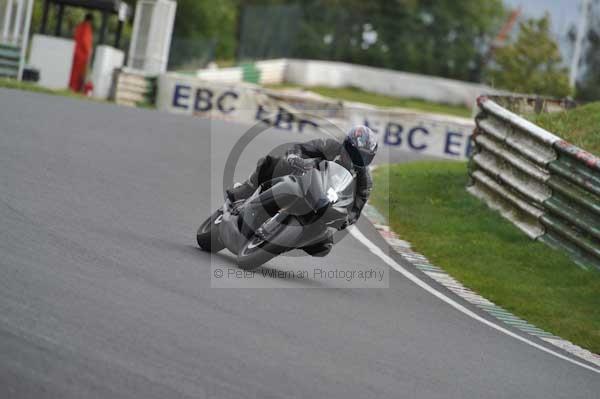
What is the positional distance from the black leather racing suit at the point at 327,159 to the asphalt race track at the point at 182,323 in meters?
0.40

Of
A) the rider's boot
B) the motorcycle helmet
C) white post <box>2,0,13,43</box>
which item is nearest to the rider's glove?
the motorcycle helmet

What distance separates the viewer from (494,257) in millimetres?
12672

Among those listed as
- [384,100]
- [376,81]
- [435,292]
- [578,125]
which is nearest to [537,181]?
[578,125]

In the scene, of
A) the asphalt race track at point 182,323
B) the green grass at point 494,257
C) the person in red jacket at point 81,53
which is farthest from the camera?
the person in red jacket at point 81,53

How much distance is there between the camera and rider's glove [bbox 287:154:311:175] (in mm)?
8880

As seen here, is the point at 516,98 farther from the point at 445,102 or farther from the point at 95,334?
the point at 445,102

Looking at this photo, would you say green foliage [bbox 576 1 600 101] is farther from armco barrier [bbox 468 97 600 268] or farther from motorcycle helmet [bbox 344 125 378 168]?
motorcycle helmet [bbox 344 125 378 168]

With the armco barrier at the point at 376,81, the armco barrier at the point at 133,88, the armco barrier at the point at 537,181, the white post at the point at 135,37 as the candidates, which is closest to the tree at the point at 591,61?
the armco barrier at the point at 376,81

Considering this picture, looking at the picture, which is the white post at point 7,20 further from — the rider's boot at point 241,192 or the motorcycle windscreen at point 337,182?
the motorcycle windscreen at point 337,182

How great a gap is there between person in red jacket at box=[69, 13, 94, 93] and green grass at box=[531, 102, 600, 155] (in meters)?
13.3

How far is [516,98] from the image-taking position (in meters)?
18.3

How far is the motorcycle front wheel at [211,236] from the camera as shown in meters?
9.68

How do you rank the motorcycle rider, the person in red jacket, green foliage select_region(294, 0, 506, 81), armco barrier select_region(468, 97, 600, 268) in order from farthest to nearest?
1. green foliage select_region(294, 0, 506, 81)
2. the person in red jacket
3. armco barrier select_region(468, 97, 600, 268)
4. the motorcycle rider

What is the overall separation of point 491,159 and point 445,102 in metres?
36.6
